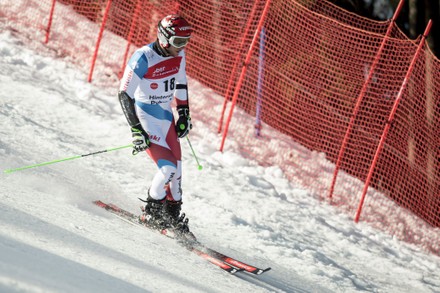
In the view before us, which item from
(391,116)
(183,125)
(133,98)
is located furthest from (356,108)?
(133,98)

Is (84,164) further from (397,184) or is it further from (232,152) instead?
(397,184)

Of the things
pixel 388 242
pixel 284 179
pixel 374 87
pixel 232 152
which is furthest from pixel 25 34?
pixel 388 242

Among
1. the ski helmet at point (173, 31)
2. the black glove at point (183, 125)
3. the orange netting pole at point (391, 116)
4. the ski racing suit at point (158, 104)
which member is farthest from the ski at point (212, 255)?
the orange netting pole at point (391, 116)

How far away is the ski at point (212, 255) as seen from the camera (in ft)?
21.3

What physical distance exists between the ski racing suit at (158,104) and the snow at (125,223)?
1.96 ft

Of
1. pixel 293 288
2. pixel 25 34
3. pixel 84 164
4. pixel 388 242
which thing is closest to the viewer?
pixel 293 288

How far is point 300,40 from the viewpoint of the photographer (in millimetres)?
11164

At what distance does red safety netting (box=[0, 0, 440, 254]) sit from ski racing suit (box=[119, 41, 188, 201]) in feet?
12.5

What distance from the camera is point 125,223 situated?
23.0ft

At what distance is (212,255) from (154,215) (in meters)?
0.76

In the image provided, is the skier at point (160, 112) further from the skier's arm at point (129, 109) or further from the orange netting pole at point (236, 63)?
the orange netting pole at point (236, 63)

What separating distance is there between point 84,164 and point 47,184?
4.41 ft

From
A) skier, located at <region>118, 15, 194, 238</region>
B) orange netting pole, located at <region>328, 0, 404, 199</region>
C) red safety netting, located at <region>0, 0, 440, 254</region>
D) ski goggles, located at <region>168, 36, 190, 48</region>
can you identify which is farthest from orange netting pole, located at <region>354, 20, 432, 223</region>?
ski goggles, located at <region>168, 36, 190, 48</region>

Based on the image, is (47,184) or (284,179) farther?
(284,179)
